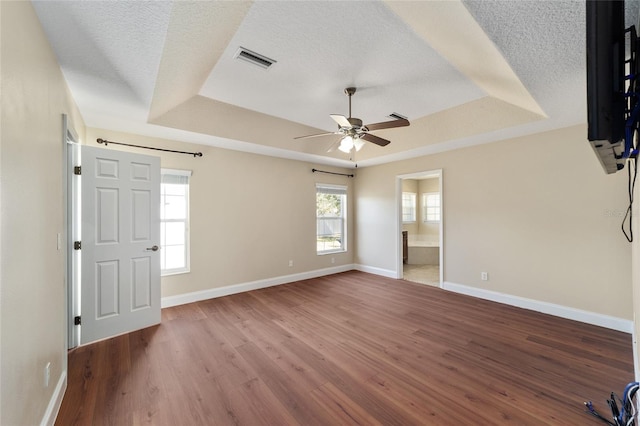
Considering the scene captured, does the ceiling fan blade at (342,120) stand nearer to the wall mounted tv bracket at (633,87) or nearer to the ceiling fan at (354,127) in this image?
the ceiling fan at (354,127)

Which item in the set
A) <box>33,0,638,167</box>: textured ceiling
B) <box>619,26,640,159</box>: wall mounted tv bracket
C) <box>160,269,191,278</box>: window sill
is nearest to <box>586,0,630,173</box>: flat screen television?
<box>619,26,640,159</box>: wall mounted tv bracket

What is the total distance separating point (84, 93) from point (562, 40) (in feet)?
13.0

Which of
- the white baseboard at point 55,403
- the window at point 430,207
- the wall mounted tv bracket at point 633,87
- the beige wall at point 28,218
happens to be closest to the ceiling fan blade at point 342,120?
the wall mounted tv bracket at point 633,87

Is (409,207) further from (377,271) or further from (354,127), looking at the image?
(354,127)

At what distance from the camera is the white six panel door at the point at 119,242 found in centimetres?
288

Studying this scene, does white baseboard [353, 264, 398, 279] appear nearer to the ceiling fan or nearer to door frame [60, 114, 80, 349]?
the ceiling fan

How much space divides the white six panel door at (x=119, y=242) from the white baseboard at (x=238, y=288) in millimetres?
663

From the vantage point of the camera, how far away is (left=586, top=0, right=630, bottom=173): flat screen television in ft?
3.04

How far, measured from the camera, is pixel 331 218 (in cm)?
626

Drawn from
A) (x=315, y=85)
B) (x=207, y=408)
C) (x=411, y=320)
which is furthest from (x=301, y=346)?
(x=315, y=85)

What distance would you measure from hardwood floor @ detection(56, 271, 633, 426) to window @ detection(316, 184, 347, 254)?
2494mm

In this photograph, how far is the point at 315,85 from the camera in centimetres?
316

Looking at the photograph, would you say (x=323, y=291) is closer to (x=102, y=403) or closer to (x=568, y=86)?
(x=102, y=403)

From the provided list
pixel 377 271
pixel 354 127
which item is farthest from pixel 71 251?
pixel 377 271
